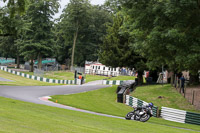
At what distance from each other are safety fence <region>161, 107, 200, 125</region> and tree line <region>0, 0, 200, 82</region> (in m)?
3.22

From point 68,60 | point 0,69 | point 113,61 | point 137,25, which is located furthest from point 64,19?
point 137,25

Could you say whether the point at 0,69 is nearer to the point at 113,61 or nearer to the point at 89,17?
the point at 89,17

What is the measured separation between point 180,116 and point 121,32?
47.3ft

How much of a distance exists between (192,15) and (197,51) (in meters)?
2.32

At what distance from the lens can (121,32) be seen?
32875 mm

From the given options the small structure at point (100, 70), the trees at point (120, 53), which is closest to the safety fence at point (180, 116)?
the trees at point (120, 53)

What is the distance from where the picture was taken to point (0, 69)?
2625 inches

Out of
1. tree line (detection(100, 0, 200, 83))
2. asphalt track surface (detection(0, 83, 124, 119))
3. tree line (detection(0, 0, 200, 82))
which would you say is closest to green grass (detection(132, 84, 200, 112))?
tree line (detection(0, 0, 200, 82))

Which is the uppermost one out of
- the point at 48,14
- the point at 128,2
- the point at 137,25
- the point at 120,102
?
the point at 48,14

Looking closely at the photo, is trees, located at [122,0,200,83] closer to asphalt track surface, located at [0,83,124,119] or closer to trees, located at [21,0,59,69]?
asphalt track surface, located at [0,83,124,119]

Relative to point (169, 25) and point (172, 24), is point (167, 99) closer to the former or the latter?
point (169, 25)

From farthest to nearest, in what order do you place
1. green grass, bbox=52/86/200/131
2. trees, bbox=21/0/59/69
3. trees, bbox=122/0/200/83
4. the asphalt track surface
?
trees, bbox=21/0/59/69 → green grass, bbox=52/86/200/131 → the asphalt track surface → trees, bbox=122/0/200/83

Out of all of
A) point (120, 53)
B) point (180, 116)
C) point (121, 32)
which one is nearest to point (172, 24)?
point (180, 116)

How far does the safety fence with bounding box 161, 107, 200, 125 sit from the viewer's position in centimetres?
1988
